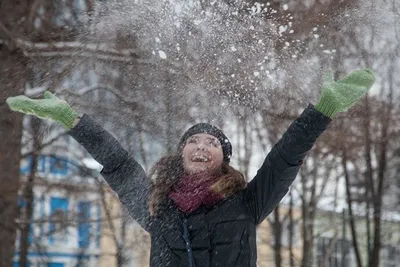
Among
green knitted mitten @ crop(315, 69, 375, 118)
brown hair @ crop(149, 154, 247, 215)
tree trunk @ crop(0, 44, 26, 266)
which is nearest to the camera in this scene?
green knitted mitten @ crop(315, 69, 375, 118)

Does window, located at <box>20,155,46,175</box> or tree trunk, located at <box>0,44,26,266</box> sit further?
window, located at <box>20,155,46,175</box>

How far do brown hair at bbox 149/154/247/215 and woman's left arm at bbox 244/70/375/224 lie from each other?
0.08 meters

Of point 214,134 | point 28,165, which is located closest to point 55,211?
point 28,165

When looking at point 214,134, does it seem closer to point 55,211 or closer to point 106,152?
point 106,152

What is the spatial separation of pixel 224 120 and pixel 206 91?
1067 mm

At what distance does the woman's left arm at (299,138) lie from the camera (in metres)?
2.65

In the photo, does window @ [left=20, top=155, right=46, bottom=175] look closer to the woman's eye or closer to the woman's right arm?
the woman's right arm

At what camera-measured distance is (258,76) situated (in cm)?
705

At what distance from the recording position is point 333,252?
16.4 metres

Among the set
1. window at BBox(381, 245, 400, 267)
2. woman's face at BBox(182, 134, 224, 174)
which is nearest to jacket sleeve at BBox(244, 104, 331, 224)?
woman's face at BBox(182, 134, 224, 174)

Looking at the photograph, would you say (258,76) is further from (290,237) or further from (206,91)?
(290,237)

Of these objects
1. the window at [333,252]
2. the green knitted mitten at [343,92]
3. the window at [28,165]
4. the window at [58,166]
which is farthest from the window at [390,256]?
the green knitted mitten at [343,92]

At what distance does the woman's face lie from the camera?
9.63 feet

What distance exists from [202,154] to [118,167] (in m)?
0.37
